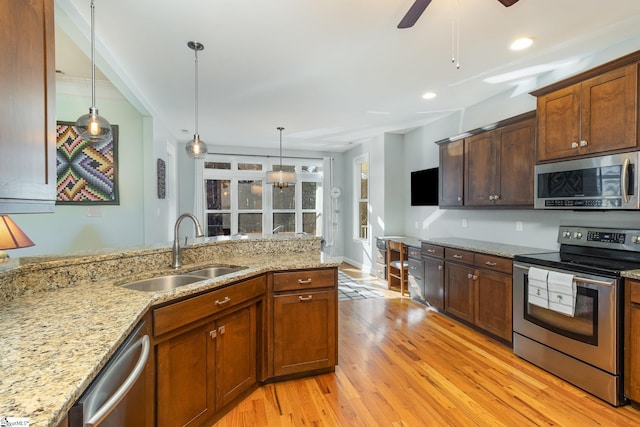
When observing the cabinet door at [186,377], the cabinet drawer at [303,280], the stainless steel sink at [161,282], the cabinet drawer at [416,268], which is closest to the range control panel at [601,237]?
the cabinet drawer at [416,268]

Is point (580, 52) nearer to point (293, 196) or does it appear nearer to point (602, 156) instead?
A: point (602, 156)

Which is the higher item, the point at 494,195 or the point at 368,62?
the point at 368,62

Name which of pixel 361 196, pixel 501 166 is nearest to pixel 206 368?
pixel 501 166

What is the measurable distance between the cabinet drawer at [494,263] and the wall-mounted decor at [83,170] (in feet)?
14.2

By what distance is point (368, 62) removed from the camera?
2.90 meters

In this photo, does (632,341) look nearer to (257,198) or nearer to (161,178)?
(161,178)

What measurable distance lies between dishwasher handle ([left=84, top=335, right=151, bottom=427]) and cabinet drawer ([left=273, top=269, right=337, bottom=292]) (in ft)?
3.55

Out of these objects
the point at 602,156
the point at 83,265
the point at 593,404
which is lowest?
the point at 593,404

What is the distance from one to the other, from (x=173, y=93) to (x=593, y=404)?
4856 millimetres

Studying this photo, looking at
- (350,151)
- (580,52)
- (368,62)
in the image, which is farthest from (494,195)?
(350,151)

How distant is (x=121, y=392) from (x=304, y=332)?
152 centimetres

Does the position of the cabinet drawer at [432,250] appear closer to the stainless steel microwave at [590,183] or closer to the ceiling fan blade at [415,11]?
the stainless steel microwave at [590,183]

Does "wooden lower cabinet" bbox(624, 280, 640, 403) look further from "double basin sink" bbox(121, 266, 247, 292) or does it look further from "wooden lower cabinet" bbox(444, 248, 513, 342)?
"double basin sink" bbox(121, 266, 247, 292)

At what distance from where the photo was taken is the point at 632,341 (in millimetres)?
2037
